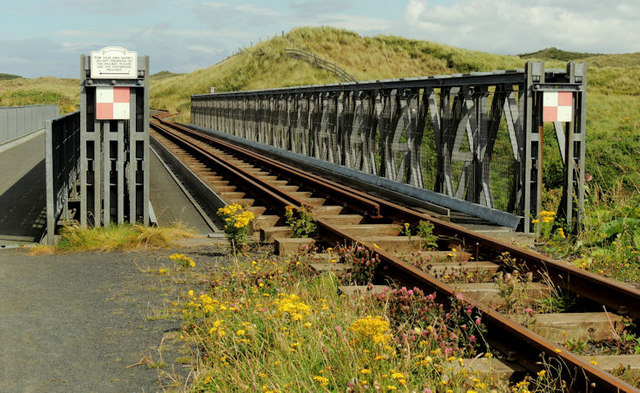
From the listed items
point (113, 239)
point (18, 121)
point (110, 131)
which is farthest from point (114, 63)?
point (18, 121)

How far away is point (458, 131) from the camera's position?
1316cm

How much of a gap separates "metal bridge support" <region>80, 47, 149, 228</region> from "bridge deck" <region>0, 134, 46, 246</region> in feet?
3.58

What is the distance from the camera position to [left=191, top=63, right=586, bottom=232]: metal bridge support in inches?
433

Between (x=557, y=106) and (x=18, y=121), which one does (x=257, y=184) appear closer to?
(x=557, y=106)

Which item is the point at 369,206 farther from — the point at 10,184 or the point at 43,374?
the point at 10,184

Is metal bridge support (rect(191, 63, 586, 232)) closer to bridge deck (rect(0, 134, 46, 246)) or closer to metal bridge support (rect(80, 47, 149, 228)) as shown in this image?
metal bridge support (rect(80, 47, 149, 228))

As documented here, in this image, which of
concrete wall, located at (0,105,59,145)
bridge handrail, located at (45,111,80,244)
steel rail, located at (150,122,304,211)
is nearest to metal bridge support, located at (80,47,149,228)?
bridge handrail, located at (45,111,80,244)

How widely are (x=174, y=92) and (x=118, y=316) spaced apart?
102 meters

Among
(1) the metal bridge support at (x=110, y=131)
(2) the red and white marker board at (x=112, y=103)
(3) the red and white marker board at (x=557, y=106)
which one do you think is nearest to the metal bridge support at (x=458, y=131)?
(3) the red and white marker board at (x=557, y=106)

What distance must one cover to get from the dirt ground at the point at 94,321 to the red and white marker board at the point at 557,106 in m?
5.03

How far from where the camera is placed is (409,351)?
4.45 m

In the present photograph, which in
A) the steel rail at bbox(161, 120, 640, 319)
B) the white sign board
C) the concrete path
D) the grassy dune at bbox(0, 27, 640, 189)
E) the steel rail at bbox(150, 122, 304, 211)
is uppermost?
the grassy dune at bbox(0, 27, 640, 189)

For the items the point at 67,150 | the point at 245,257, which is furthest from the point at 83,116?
the point at 245,257

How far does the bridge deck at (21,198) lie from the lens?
11133 millimetres
